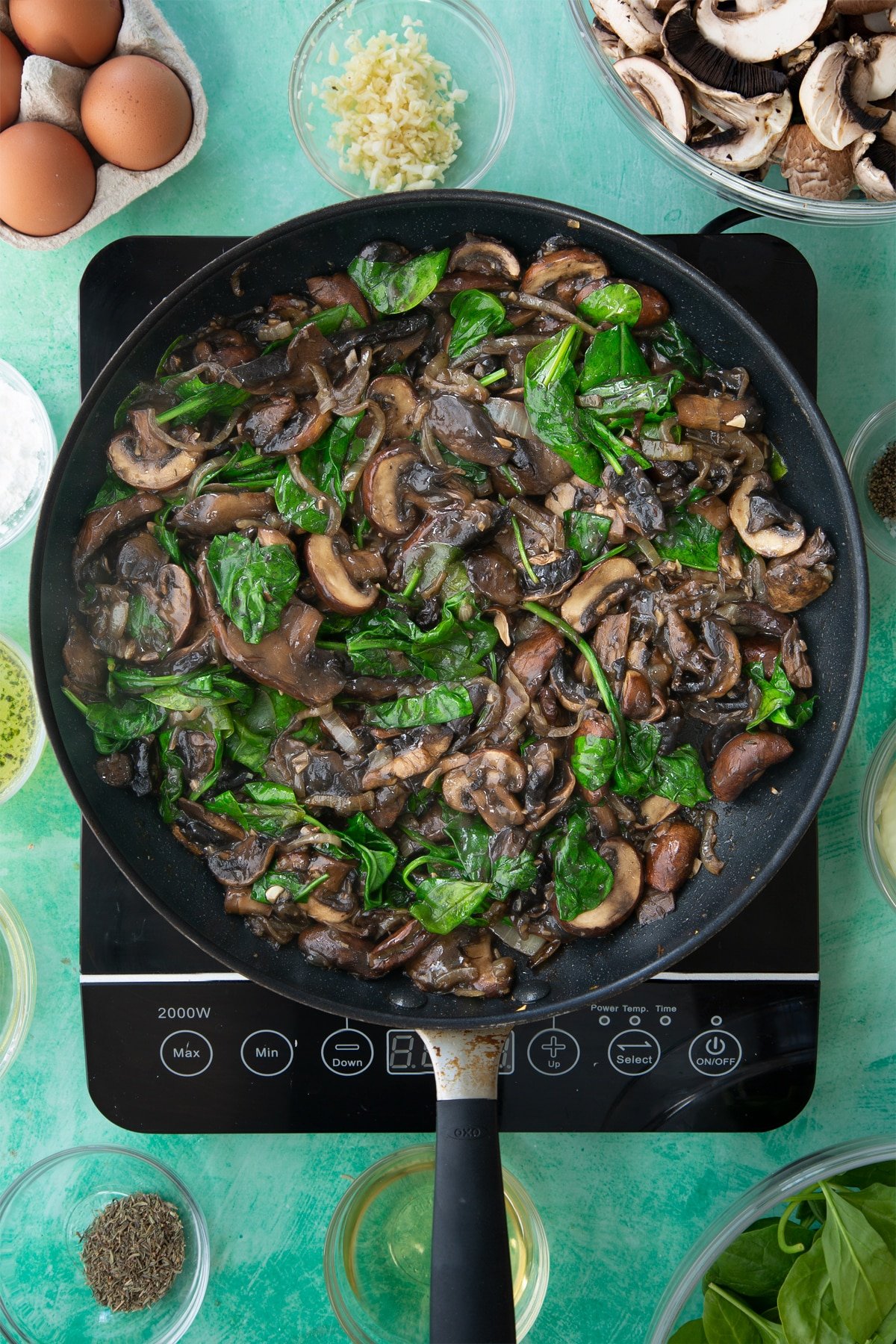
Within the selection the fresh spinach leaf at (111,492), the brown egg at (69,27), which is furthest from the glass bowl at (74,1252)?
the brown egg at (69,27)

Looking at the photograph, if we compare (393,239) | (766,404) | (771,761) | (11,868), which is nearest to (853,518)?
(766,404)

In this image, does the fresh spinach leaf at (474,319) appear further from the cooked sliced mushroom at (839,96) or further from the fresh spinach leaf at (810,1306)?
the fresh spinach leaf at (810,1306)

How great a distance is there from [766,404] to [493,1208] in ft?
5.87

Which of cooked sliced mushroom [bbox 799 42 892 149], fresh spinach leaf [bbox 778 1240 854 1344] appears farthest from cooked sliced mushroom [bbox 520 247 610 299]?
fresh spinach leaf [bbox 778 1240 854 1344]

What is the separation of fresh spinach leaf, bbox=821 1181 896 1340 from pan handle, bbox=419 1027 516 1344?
73cm

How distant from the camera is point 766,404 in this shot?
2.14 meters

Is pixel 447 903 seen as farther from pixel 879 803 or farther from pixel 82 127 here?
pixel 82 127

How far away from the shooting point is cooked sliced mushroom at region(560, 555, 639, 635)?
212cm

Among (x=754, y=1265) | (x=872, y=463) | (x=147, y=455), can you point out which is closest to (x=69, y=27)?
(x=147, y=455)

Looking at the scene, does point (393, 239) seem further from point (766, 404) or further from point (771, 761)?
point (771, 761)

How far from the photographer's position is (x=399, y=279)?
6.91 feet

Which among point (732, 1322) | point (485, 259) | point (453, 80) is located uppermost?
Answer: point (453, 80)

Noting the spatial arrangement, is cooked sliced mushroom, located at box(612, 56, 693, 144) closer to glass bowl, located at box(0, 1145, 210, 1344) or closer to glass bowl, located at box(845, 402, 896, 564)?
glass bowl, located at box(845, 402, 896, 564)

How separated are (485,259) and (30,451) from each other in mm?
1283
